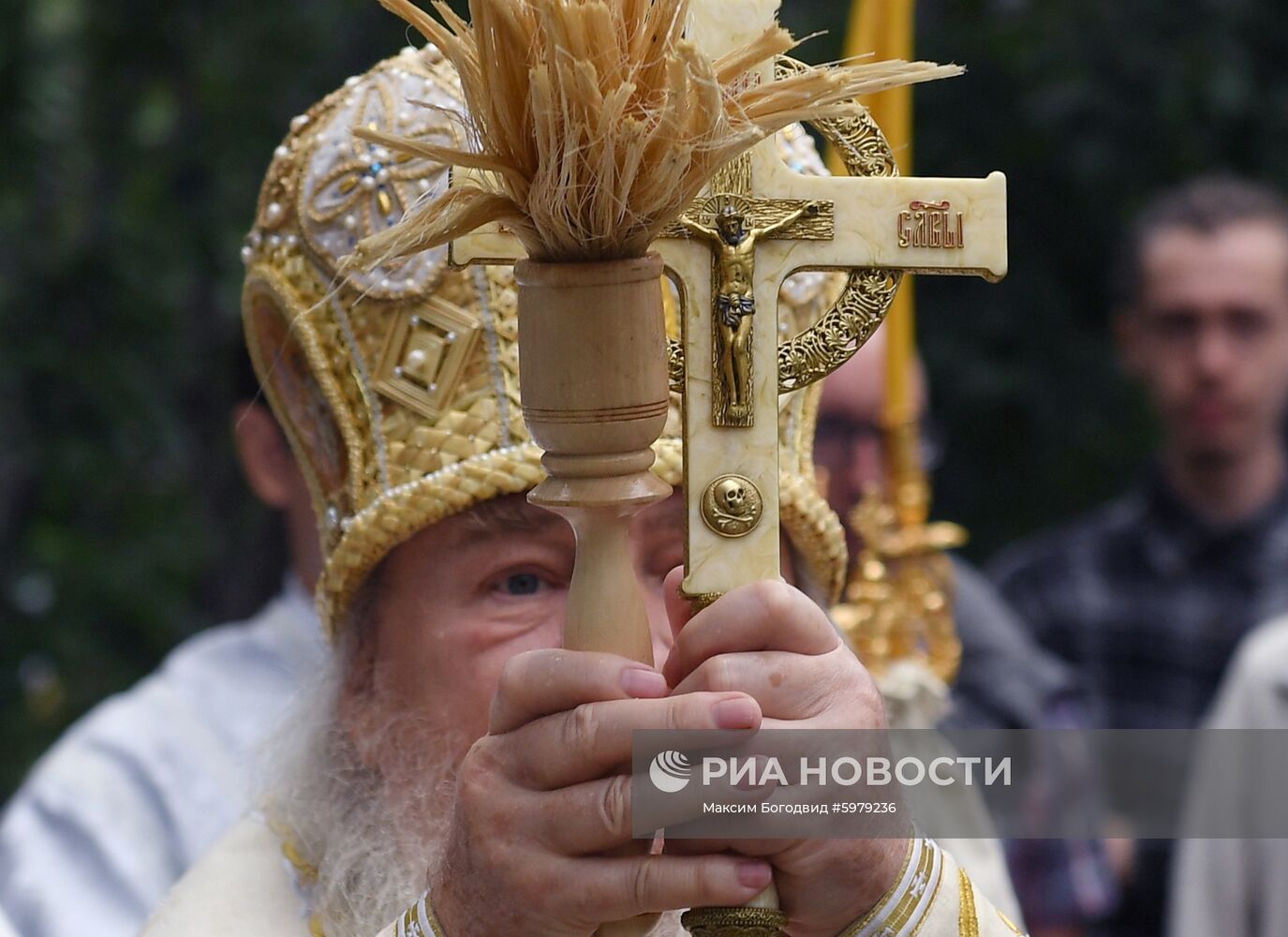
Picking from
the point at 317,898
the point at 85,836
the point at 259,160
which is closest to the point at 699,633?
the point at 317,898

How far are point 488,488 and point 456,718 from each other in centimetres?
27

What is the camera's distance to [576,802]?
63.1 inches

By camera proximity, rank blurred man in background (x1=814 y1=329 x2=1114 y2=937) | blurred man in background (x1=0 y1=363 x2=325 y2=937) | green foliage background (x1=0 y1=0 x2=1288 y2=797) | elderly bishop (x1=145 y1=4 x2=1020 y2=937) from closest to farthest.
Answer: elderly bishop (x1=145 y1=4 x2=1020 y2=937), blurred man in background (x1=0 y1=363 x2=325 y2=937), blurred man in background (x1=814 y1=329 x2=1114 y2=937), green foliage background (x1=0 y1=0 x2=1288 y2=797)

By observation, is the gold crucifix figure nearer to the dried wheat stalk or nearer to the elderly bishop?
the dried wheat stalk

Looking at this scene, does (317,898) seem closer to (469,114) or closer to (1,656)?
(469,114)

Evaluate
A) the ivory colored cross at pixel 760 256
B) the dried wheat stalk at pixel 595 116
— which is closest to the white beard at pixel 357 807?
the ivory colored cross at pixel 760 256

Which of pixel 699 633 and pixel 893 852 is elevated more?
pixel 699 633

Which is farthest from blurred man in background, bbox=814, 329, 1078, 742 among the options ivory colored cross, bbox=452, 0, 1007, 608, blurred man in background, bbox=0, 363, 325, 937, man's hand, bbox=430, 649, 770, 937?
man's hand, bbox=430, 649, 770, 937

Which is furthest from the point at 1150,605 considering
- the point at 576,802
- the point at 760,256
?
the point at 576,802

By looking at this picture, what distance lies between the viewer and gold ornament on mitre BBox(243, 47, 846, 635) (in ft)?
7.61

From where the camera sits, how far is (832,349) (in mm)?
1765

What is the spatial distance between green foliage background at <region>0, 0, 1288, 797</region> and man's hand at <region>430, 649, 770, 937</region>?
419cm

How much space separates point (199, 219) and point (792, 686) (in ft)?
15.0

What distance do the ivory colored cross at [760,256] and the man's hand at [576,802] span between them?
14 centimetres
